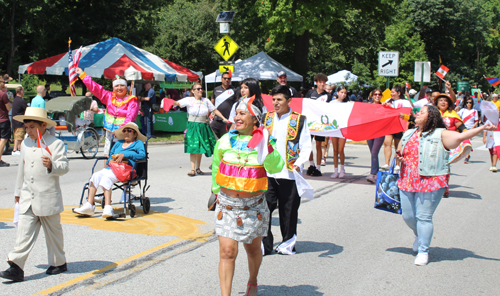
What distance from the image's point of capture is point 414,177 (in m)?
5.74

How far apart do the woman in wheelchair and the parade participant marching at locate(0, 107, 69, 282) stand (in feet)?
6.77

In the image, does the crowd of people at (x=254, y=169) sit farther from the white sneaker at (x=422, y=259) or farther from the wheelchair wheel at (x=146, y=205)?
the wheelchair wheel at (x=146, y=205)

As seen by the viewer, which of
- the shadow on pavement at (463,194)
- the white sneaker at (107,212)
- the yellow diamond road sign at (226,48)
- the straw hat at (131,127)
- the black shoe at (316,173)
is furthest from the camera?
the yellow diamond road sign at (226,48)

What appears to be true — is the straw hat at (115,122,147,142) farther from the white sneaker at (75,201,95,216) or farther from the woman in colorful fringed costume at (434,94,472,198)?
the woman in colorful fringed costume at (434,94,472,198)

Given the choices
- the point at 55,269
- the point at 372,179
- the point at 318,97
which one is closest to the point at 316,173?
the point at 372,179

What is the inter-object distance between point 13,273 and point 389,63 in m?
15.3

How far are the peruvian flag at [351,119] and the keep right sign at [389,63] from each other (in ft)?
22.7

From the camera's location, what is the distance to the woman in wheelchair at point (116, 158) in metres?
6.99

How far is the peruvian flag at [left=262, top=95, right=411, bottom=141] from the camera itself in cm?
1065

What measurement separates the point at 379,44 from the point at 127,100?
131ft

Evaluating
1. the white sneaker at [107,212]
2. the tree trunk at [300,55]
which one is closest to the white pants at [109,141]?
the white sneaker at [107,212]

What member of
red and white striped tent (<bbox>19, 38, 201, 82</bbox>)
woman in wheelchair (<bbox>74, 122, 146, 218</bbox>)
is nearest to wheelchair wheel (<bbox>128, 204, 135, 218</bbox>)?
woman in wheelchair (<bbox>74, 122, 146, 218</bbox>)

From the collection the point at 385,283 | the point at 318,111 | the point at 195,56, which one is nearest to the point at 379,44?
the point at 195,56

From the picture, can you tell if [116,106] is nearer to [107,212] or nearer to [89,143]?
[107,212]
